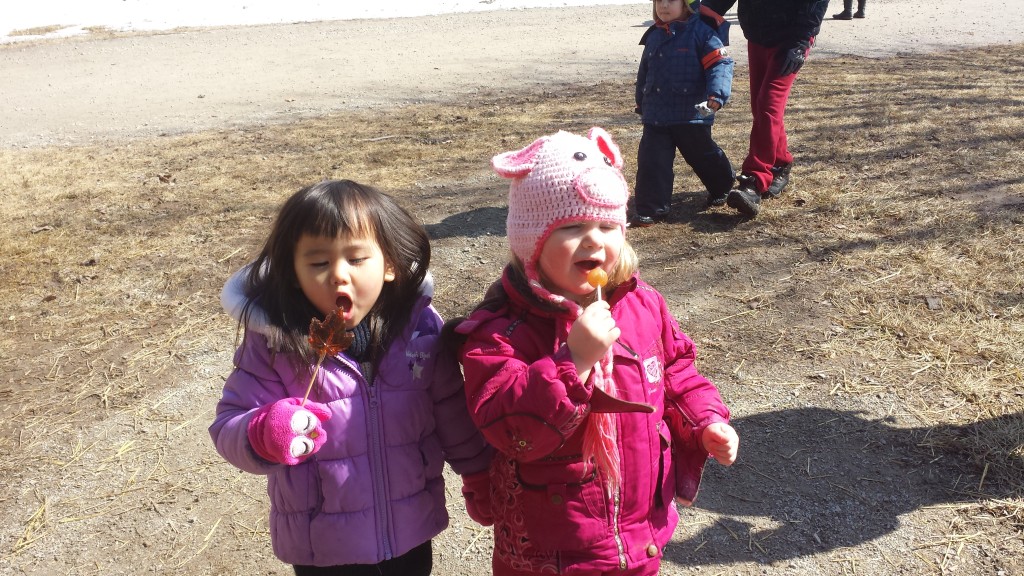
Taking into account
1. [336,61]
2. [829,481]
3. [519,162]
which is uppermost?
[519,162]

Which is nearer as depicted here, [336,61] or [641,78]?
[641,78]

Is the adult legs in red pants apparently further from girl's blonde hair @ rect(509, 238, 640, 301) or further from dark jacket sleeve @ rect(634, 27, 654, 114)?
girl's blonde hair @ rect(509, 238, 640, 301)

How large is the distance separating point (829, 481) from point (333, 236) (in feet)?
7.44

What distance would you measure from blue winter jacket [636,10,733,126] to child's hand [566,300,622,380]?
4.02 metres

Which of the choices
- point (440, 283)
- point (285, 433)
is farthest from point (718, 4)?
point (285, 433)

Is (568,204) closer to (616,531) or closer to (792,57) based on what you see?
Result: (616,531)

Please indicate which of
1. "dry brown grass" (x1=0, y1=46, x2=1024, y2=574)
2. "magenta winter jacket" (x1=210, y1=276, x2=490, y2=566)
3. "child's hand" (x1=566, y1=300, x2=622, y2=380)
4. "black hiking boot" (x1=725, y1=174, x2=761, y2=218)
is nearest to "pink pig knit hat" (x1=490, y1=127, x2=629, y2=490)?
"child's hand" (x1=566, y1=300, x2=622, y2=380)

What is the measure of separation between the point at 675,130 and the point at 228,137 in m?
4.99

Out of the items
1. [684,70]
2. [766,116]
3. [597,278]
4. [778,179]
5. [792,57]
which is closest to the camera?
[597,278]

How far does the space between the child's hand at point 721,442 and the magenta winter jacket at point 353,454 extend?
25.4 inches

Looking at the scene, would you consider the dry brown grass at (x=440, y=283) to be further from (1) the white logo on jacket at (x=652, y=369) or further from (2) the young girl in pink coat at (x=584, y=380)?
(1) the white logo on jacket at (x=652, y=369)

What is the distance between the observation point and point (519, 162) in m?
2.04

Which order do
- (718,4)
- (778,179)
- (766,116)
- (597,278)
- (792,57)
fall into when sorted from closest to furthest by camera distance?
(597,278), (792,57), (766,116), (718,4), (778,179)

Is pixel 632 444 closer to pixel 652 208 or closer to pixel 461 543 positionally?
pixel 461 543
